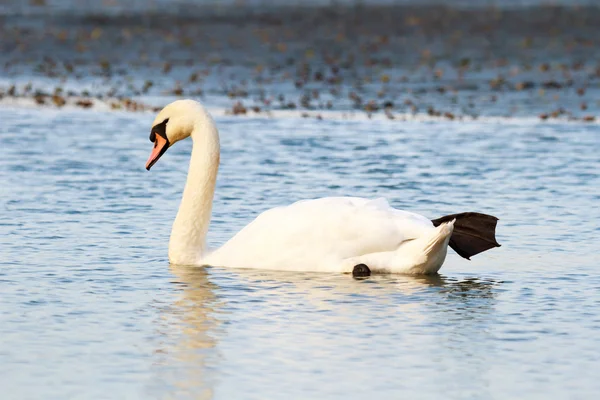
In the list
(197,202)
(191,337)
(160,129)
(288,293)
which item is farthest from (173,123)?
(191,337)

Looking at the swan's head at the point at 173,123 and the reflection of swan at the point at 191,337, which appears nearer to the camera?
the reflection of swan at the point at 191,337

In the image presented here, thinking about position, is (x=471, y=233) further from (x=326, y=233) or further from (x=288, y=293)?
(x=288, y=293)

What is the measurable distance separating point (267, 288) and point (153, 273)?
1075 millimetres

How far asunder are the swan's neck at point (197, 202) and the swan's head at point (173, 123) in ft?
0.22

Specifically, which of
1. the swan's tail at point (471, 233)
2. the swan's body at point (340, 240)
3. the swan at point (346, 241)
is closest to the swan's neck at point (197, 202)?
the swan at point (346, 241)

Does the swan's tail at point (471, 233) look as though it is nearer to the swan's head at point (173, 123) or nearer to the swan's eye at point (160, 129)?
the swan's head at point (173, 123)

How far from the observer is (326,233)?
10.6m

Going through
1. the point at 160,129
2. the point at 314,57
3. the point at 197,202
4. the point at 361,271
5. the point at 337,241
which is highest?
the point at 314,57

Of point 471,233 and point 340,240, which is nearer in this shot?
point 340,240

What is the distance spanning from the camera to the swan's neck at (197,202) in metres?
11.1

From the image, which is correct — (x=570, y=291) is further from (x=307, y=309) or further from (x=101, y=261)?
(x=101, y=261)

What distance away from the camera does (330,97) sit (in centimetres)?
2377

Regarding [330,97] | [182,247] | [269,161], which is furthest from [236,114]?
[182,247]

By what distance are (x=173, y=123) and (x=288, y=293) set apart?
2260 mm
